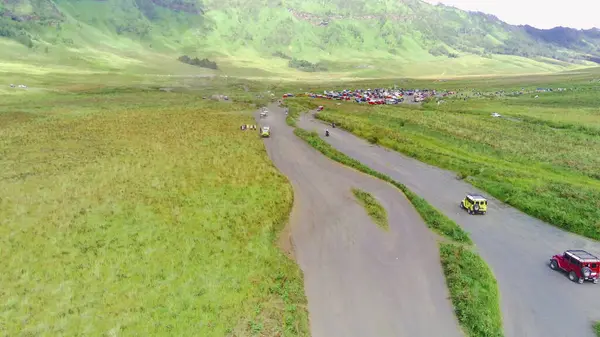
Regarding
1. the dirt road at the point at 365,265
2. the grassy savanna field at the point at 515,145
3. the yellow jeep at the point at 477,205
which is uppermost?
the grassy savanna field at the point at 515,145

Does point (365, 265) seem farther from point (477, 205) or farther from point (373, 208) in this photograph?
point (477, 205)

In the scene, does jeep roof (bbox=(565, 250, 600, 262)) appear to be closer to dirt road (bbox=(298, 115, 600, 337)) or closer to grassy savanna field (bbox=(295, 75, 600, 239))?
dirt road (bbox=(298, 115, 600, 337))

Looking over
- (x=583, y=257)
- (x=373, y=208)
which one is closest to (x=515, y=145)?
(x=373, y=208)

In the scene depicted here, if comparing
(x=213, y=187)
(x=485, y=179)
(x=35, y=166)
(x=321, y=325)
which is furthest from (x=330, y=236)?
(x=35, y=166)

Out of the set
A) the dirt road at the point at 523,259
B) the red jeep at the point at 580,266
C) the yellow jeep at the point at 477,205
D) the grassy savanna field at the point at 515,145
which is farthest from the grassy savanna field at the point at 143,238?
the grassy savanna field at the point at 515,145

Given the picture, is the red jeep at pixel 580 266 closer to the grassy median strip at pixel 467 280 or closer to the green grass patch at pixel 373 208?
the grassy median strip at pixel 467 280

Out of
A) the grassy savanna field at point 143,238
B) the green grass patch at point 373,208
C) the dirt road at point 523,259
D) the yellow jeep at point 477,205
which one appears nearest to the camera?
the grassy savanna field at point 143,238
